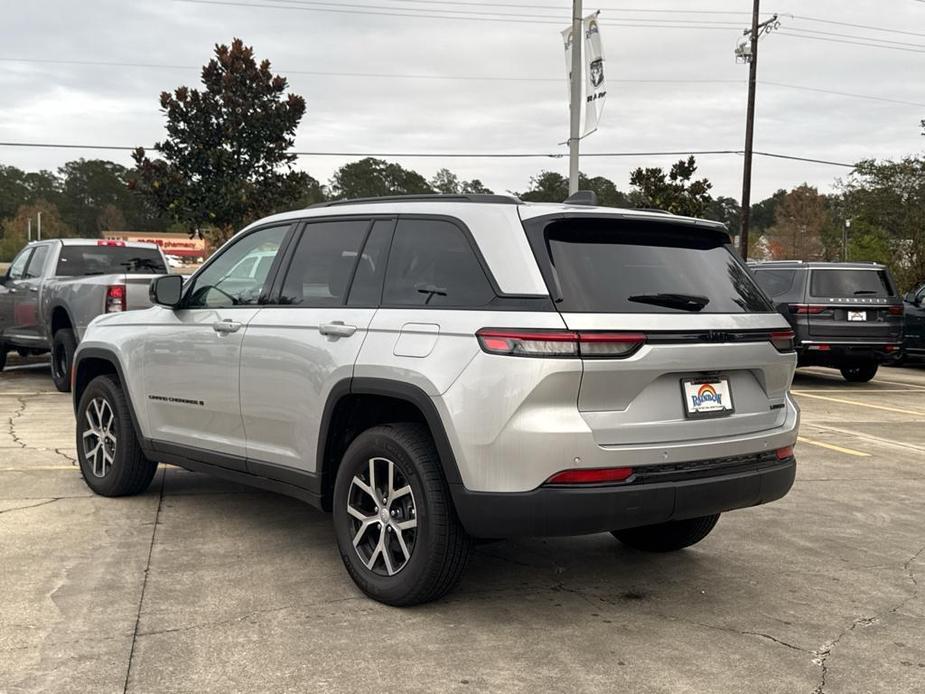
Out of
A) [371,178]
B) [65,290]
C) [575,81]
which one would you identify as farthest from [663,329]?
[371,178]

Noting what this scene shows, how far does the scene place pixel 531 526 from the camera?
3.75 meters

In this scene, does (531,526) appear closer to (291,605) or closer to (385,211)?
(291,605)

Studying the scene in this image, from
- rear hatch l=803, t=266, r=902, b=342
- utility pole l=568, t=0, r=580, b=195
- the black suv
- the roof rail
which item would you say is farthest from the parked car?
the roof rail

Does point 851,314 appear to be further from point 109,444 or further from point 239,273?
point 109,444

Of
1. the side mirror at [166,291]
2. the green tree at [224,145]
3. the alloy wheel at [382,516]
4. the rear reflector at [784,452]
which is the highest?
the green tree at [224,145]

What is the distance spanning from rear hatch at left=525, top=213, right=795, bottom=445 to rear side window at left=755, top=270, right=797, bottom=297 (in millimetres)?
10641

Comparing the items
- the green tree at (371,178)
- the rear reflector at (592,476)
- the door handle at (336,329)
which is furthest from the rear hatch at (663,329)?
the green tree at (371,178)

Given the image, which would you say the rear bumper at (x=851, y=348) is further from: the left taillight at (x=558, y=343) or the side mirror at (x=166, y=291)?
the left taillight at (x=558, y=343)

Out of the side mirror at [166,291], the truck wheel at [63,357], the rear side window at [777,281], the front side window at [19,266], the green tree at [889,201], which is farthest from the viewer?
the green tree at [889,201]

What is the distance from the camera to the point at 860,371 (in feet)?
50.2


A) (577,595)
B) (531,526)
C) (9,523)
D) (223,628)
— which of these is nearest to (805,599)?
(577,595)

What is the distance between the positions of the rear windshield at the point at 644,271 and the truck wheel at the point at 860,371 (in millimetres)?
11337

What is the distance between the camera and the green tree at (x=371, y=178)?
88.8 meters

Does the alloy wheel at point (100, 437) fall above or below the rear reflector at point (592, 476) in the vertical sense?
below
